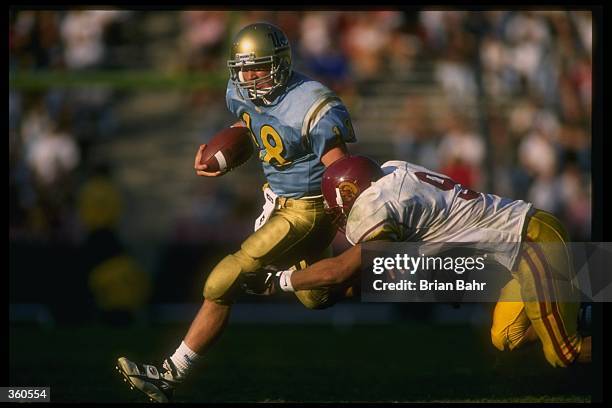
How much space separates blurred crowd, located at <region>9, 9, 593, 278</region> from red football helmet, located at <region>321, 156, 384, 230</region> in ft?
15.9

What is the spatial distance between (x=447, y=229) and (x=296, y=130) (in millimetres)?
780

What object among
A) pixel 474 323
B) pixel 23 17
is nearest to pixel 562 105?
pixel 474 323

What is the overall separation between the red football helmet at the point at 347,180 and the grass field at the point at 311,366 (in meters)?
0.98

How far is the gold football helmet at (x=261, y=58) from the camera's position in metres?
4.89

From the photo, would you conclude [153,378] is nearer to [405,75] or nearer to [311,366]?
[311,366]

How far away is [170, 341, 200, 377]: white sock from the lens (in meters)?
4.88

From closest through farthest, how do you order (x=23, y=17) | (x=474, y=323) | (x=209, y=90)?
(x=474, y=323) < (x=23, y=17) < (x=209, y=90)

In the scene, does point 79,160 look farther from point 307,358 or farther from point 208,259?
point 307,358

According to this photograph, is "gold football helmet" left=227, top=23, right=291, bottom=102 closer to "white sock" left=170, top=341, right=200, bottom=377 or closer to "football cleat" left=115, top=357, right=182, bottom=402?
"white sock" left=170, top=341, right=200, bottom=377

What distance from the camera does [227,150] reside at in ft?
16.7

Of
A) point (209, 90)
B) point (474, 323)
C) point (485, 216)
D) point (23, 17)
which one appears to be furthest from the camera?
point (209, 90)

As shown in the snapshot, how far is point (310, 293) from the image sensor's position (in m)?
4.93

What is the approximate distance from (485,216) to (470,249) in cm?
16

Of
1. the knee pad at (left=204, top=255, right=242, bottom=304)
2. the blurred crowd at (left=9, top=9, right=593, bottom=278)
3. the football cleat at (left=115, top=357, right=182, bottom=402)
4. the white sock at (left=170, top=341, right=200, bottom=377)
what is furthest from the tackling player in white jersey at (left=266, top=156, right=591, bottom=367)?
the blurred crowd at (left=9, top=9, right=593, bottom=278)
